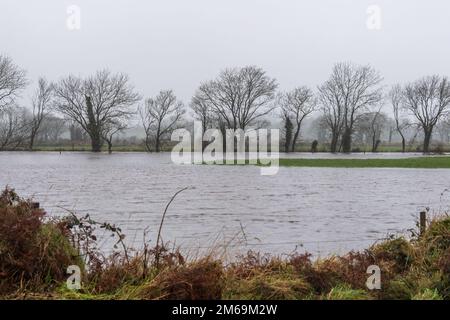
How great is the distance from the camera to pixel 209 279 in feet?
19.4

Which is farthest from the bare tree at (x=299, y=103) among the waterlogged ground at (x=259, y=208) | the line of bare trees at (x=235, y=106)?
the waterlogged ground at (x=259, y=208)

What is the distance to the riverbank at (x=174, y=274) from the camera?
5.79m

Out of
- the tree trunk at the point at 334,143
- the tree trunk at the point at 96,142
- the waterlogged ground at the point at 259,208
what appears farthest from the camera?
the tree trunk at the point at 334,143

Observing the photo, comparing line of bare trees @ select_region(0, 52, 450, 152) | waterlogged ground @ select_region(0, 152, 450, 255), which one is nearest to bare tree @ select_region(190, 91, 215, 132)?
line of bare trees @ select_region(0, 52, 450, 152)

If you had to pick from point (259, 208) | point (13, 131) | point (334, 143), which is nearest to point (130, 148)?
point (334, 143)

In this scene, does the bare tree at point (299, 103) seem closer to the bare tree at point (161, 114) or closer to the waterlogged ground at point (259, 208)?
the bare tree at point (161, 114)

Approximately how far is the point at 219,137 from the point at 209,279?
82.1 meters

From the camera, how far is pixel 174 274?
5961 millimetres

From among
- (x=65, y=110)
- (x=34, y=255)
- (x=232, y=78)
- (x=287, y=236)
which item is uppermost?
(x=232, y=78)

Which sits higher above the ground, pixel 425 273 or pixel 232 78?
pixel 232 78

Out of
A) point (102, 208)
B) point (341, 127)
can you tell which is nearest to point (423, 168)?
point (102, 208)
